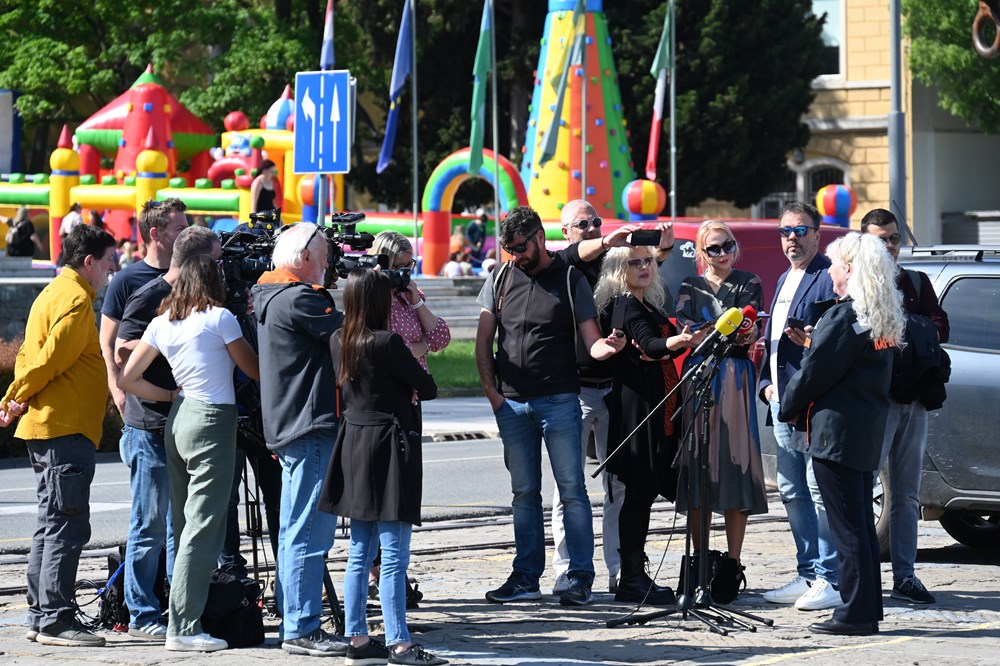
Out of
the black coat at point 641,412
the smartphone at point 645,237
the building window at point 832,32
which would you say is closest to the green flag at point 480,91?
the building window at point 832,32

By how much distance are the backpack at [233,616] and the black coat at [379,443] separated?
2.30 feet

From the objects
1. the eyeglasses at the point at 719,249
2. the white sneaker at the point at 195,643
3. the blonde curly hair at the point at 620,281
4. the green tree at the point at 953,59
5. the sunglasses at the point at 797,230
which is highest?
Answer: the green tree at the point at 953,59

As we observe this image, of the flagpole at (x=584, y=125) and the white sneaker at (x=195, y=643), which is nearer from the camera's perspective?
the white sneaker at (x=195, y=643)

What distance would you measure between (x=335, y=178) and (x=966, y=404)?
2388 centimetres

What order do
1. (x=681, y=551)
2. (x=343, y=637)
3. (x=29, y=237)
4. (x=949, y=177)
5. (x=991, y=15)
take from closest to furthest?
1. (x=343, y=637)
2. (x=681, y=551)
3. (x=991, y=15)
4. (x=29, y=237)
5. (x=949, y=177)

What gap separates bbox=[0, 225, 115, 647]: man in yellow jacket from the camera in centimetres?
755

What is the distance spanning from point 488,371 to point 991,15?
16762 mm

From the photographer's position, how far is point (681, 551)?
9930mm

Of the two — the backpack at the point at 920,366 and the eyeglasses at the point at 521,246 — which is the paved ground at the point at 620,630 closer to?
the backpack at the point at 920,366

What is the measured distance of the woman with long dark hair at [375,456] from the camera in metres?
6.94

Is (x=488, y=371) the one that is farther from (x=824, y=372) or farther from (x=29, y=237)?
(x=29, y=237)

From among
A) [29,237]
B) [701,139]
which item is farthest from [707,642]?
[701,139]

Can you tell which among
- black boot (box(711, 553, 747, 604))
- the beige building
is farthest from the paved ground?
the beige building

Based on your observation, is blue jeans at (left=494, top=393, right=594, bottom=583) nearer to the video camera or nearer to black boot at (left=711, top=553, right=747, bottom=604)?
black boot at (left=711, top=553, right=747, bottom=604)
